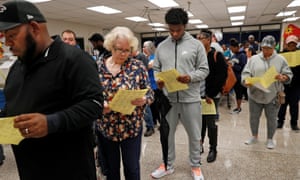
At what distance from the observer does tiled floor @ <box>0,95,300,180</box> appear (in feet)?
6.93

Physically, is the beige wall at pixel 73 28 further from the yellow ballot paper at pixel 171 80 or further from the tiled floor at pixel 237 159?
the yellow ballot paper at pixel 171 80

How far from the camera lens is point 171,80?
1764mm

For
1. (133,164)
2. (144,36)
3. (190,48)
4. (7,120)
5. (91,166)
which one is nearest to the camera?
(7,120)

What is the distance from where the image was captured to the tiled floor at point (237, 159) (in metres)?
2.11

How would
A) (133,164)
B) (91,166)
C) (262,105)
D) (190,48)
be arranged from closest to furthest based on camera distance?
1. (91,166)
2. (133,164)
3. (190,48)
4. (262,105)

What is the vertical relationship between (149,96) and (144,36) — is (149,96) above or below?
below

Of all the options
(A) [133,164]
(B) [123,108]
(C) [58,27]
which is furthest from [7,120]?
(C) [58,27]

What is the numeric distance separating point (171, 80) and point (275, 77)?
53.1 inches

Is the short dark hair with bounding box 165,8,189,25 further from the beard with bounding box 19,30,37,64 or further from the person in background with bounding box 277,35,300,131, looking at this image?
the person in background with bounding box 277,35,300,131

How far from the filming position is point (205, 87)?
226 cm

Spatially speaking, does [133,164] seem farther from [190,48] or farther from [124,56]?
[190,48]

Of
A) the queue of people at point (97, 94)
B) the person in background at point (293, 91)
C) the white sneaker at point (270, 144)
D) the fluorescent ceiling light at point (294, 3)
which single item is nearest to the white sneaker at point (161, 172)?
the queue of people at point (97, 94)

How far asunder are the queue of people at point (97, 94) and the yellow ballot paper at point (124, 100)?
0.13ft

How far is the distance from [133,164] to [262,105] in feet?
6.36
